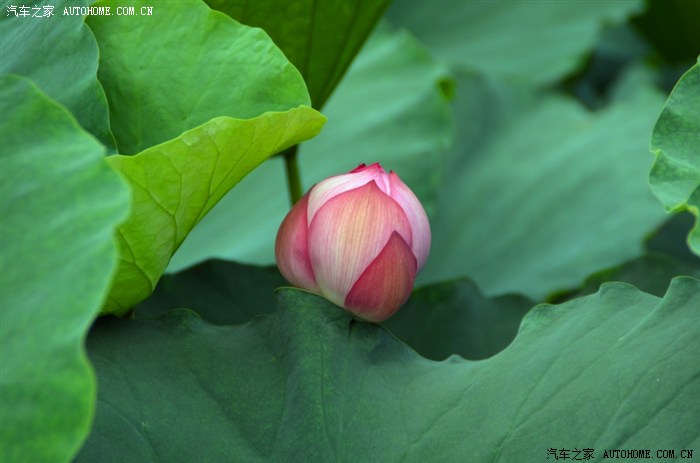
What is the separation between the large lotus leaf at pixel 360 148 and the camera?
120cm

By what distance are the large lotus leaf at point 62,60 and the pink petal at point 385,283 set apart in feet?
0.65

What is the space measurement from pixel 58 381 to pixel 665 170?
1.35ft

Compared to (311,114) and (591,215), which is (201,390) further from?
(591,215)

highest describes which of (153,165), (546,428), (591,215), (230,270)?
(153,165)

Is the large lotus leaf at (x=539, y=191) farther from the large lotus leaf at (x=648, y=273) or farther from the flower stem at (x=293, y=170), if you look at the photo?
the flower stem at (x=293, y=170)

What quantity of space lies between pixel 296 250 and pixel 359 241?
5 centimetres

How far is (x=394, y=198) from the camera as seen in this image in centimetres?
63

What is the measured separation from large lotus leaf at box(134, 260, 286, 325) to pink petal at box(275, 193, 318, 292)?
0.22 metres

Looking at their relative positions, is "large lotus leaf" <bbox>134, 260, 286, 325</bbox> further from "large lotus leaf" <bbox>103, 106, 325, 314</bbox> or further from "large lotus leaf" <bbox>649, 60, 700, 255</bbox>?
"large lotus leaf" <bbox>649, 60, 700, 255</bbox>

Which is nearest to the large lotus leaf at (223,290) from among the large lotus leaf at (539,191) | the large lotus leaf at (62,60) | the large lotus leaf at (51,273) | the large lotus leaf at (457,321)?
the large lotus leaf at (457,321)

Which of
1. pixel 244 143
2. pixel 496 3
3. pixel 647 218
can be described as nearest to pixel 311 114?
pixel 244 143

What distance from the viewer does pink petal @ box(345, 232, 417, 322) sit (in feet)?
2.04

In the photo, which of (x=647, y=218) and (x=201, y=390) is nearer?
(x=201, y=390)

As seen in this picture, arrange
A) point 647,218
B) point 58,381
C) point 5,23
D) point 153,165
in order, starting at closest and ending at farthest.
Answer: point 58,381 < point 153,165 < point 5,23 < point 647,218
